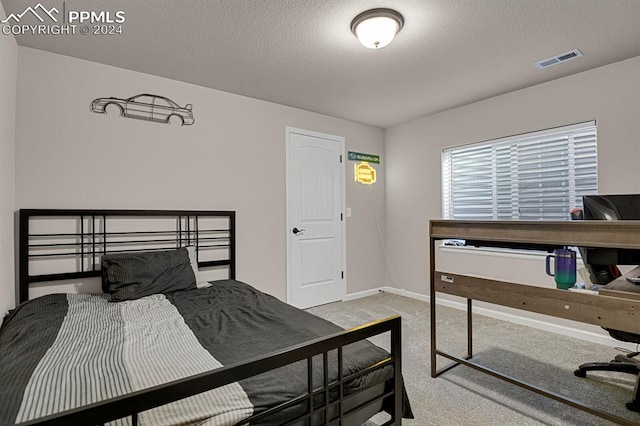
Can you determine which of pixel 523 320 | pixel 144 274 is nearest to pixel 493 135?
pixel 523 320

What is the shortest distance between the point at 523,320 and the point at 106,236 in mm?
4073

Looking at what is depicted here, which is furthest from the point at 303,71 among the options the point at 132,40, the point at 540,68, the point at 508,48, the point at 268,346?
the point at 268,346

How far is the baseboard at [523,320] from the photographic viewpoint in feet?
9.26

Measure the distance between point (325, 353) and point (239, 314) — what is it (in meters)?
0.97

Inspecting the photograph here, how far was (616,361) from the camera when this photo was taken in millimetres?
2291

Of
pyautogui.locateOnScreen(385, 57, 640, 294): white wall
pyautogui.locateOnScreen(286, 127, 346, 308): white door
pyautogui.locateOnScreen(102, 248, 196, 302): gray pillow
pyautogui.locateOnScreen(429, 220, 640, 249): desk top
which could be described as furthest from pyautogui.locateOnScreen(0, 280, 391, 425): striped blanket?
pyautogui.locateOnScreen(385, 57, 640, 294): white wall

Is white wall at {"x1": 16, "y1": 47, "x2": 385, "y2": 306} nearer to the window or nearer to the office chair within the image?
the window

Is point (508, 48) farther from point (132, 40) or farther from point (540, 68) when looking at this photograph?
point (132, 40)

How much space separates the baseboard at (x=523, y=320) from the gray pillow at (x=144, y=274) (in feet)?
7.95

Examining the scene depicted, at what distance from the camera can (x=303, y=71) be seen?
2912 millimetres

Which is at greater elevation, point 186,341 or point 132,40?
point 132,40

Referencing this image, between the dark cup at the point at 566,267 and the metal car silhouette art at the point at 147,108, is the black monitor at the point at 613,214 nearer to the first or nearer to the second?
the dark cup at the point at 566,267

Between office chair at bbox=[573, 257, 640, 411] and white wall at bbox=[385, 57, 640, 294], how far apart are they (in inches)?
49.2

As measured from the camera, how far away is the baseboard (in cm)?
282
